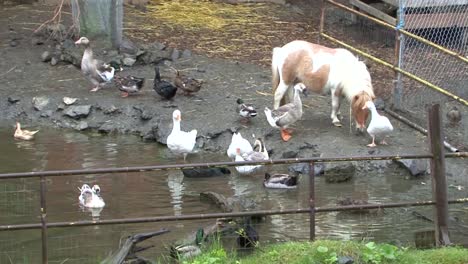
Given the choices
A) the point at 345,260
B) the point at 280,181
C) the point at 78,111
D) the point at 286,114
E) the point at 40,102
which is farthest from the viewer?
the point at 40,102

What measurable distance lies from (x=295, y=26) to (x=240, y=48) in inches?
76.6

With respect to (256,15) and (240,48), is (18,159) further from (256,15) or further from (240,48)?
(256,15)

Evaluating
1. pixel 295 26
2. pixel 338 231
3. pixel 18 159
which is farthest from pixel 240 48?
pixel 338 231

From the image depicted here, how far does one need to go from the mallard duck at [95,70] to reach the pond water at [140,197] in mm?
1191

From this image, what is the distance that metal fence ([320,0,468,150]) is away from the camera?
13.8m

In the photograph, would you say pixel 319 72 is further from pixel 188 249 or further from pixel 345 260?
pixel 345 260

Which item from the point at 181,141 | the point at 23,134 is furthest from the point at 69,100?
the point at 181,141

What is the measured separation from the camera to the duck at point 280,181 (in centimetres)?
1167

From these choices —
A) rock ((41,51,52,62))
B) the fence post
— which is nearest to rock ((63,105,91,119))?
rock ((41,51,52,62))

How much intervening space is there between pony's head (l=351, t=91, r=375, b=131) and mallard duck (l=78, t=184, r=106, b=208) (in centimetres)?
387

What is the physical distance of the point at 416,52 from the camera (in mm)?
16641

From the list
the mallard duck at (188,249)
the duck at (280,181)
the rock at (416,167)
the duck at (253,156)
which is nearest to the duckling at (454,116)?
the rock at (416,167)

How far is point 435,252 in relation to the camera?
27.5ft

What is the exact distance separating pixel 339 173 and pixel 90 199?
9.89 ft
